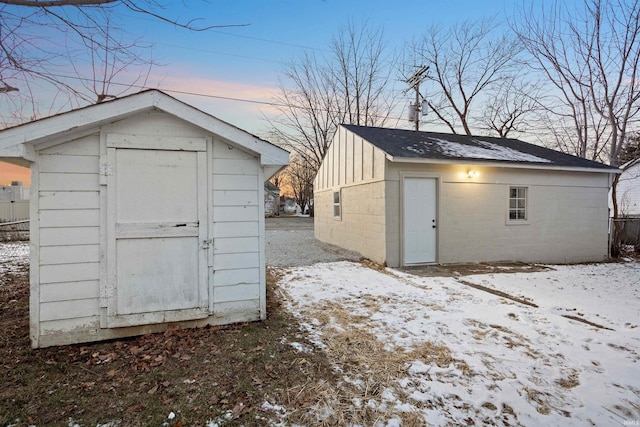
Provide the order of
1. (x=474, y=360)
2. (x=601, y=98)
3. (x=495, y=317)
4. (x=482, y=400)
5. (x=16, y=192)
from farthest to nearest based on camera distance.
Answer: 1. (x=16, y=192)
2. (x=601, y=98)
3. (x=495, y=317)
4. (x=474, y=360)
5. (x=482, y=400)

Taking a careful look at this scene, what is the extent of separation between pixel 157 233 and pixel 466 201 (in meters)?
7.13

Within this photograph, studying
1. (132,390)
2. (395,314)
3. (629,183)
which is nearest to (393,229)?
(395,314)

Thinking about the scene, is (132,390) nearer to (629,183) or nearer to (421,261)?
(421,261)

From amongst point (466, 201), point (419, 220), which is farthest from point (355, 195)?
point (466, 201)

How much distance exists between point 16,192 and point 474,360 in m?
35.8

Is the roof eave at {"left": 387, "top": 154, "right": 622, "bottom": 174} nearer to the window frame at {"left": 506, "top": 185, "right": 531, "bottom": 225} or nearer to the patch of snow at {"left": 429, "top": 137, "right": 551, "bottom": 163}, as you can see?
the patch of snow at {"left": 429, "top": 137, "right": 551, "bottom": 163}

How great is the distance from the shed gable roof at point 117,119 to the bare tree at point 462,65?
16282 millimetres

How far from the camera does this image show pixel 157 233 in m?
3.33

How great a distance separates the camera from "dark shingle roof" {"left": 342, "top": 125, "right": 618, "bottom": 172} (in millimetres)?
7547

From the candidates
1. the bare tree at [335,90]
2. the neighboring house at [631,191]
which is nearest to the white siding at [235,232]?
the bare tree at [335,90]

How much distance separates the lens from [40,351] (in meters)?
2.97

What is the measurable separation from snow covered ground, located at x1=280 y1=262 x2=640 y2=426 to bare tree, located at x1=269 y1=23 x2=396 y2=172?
18.7 meters

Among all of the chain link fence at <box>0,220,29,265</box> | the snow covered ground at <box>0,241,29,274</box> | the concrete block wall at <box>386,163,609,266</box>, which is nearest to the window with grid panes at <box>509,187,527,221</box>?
the concrete block wall at <box>386,163,609,266</box>

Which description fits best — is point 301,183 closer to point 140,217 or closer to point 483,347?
point 140,217
